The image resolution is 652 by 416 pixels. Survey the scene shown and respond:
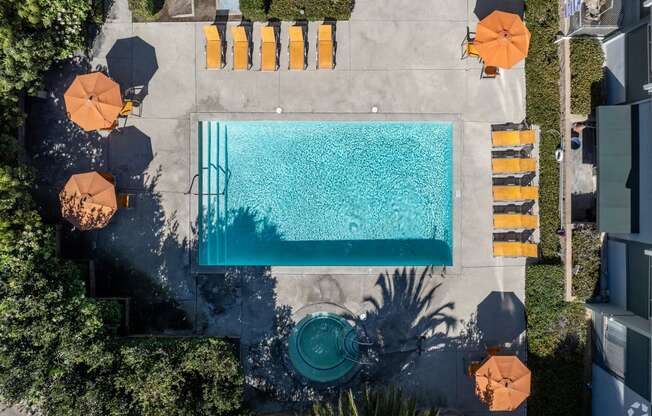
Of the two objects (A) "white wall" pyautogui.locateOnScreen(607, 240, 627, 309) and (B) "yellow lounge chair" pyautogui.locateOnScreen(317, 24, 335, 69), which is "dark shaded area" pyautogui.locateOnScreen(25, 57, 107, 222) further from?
(A) "white wall" pyautogui.locateOnScreen(607, 240, 627, 309)

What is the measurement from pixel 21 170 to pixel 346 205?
979 cm

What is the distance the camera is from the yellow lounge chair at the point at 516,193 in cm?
1394

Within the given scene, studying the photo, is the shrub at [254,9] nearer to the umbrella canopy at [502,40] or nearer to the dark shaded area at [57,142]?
the dark shaded area at [57,142]

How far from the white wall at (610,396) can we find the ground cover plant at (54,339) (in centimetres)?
1147

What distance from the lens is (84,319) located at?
11.9m

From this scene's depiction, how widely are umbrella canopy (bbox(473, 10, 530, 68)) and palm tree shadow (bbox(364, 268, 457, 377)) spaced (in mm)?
7098

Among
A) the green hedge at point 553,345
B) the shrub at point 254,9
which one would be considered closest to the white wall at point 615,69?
the green hedge at point 553,345

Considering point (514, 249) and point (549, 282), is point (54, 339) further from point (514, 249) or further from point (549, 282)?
point (549, 282)

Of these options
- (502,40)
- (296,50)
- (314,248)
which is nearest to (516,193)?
(502,40)

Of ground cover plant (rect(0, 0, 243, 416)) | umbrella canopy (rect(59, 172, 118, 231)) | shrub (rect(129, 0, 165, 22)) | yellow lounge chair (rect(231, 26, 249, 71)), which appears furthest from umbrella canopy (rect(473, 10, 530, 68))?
umbrella canopy (rect(59, 172, 118, 231))

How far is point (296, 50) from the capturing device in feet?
45.9

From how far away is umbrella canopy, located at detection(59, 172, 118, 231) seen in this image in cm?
1293

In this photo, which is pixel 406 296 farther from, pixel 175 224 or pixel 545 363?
pixel 175 224

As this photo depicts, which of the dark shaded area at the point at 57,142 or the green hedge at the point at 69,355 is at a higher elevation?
the dark shaded area at the point at 57,142
